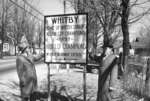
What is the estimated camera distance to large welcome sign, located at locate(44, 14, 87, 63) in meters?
3.79

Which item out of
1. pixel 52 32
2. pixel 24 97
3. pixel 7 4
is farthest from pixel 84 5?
pixel 7 4

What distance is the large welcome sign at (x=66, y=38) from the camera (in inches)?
149

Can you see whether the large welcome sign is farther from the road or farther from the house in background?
the house in background

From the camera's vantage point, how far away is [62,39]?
3.95 m

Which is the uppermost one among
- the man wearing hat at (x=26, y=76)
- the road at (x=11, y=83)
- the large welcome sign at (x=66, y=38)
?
the large welcome sign at (x=66, y=38)

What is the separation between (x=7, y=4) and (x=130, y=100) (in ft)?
107

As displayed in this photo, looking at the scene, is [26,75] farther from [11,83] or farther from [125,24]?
[125,24]

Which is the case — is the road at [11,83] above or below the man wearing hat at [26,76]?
below

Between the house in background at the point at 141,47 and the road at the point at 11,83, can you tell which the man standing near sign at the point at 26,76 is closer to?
the road at the point at 11,83

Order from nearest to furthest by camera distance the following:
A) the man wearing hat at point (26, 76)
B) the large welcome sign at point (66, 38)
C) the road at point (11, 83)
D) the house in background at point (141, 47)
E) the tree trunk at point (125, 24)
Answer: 1. the man wearing hat at point (26, 76)
2. the large welcome sign at point (66, 38)
3. the road at point (11, 83)
4. the tree trunk at point (125, 24)
5. the house in background at point (141, 47)

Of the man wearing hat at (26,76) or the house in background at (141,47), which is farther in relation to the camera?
the house in background at (141,47)

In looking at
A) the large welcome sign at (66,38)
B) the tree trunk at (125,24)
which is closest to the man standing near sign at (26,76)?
the large welcome sign at (66,38)

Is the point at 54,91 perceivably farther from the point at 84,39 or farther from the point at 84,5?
the point at 84,5

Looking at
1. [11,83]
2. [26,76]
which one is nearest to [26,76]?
[26,76]
